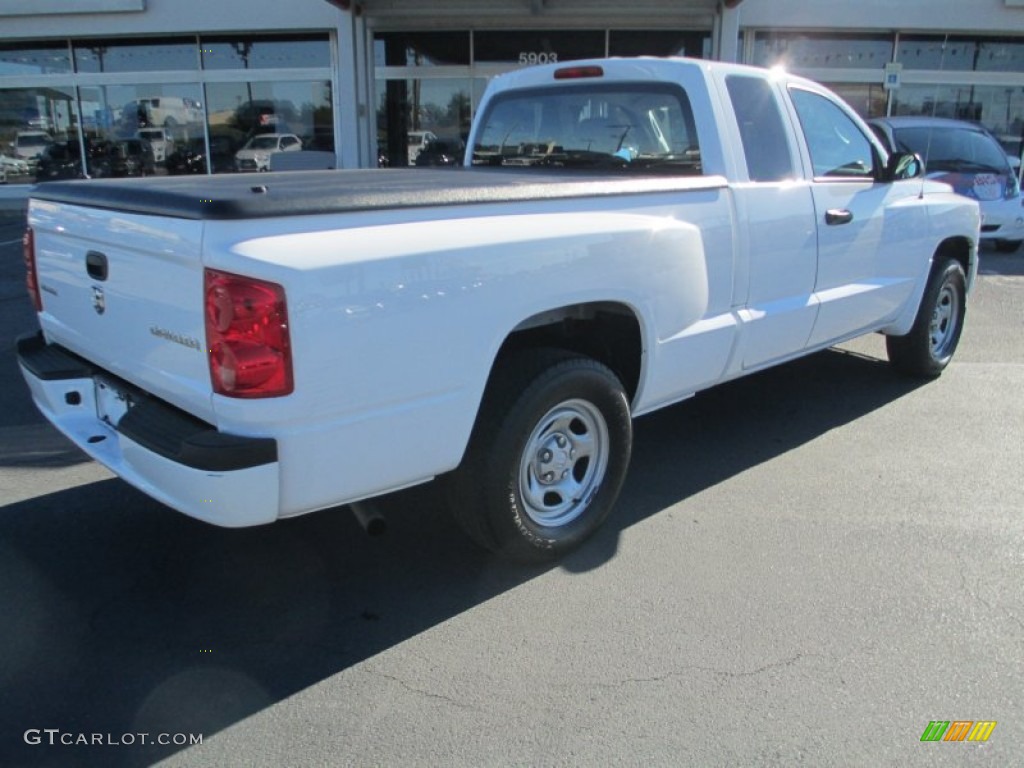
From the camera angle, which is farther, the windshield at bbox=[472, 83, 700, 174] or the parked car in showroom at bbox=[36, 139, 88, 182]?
the parked car in showroom at bbox=[36, 139, 88, 182]

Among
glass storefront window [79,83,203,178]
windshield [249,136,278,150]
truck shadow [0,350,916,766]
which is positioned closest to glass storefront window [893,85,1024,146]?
windshield [249,136,278,150]

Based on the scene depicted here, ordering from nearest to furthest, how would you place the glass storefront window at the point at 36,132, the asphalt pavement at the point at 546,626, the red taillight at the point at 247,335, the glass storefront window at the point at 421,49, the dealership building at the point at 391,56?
the red taillight at the point at 247,335, the asphalt pavement at the point at 546,626, the dealership building at the point at 391,56, the glass storefront window at the point at 421,49, the glass storefront window at the point at 36,132

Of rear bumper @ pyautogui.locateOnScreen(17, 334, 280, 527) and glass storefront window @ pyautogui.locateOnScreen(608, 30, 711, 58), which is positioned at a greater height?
glass storefront window @ pyautogui.locateOnScreen(608, 30, 711, 58)

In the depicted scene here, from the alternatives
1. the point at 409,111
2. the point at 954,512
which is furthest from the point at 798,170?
the point at 409,111

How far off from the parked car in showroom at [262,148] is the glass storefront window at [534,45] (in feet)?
14.0

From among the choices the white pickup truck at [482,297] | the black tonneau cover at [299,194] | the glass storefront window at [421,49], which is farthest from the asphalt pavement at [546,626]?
the glass storefront window at [421,49]

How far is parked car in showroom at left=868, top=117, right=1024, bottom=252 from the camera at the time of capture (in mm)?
11359

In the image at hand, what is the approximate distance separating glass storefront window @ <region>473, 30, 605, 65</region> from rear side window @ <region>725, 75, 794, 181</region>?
41.9ft

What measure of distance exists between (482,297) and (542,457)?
2.99 feet

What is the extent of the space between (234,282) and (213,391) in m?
0.37

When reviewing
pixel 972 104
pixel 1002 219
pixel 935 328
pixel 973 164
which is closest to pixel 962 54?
pixel 972 104

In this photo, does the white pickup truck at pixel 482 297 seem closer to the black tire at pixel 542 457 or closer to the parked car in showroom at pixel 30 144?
the black tire at pixel 542 457

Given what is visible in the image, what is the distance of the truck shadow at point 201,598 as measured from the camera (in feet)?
8.75

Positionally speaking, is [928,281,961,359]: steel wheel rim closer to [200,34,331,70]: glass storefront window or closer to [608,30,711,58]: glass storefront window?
[608,30,711,58]: glass storefront window
